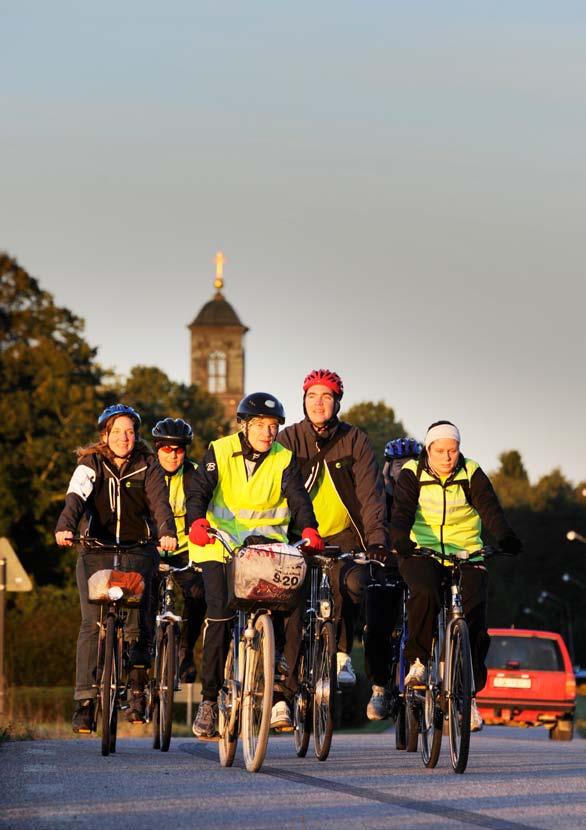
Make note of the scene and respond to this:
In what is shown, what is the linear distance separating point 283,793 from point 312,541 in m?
2.42

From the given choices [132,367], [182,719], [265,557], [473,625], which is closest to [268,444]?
[265,557]

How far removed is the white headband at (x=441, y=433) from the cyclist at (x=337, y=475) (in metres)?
1.12

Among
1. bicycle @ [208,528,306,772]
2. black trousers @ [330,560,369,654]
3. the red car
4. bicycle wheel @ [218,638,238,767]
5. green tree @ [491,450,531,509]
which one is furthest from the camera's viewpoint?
green tree @ [491,450,531,509]

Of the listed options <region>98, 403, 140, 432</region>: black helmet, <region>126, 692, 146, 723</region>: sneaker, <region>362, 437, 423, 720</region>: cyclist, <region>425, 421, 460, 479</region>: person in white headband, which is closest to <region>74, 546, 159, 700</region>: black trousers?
<region>126, 692, 146, 723</region>: sneaker

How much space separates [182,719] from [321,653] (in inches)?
1218

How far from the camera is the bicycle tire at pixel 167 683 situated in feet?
A: 45.6

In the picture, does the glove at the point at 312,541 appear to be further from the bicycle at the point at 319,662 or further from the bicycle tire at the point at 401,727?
the bicycle tire at the point at 401,727

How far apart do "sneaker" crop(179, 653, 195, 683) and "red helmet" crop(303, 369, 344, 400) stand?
7.79 feet

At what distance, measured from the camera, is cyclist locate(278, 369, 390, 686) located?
13.6 m

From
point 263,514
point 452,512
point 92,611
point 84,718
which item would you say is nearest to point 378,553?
point 452,512

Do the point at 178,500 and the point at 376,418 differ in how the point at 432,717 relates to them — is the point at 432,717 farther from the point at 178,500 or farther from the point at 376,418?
the point at 376,418

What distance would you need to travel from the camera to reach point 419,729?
13586 millimetres

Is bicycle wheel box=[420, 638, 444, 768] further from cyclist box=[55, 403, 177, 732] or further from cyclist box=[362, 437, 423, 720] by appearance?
cyclist box=[55, 403, 177, 732]

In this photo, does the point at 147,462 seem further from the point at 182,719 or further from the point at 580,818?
the point at 182,719
